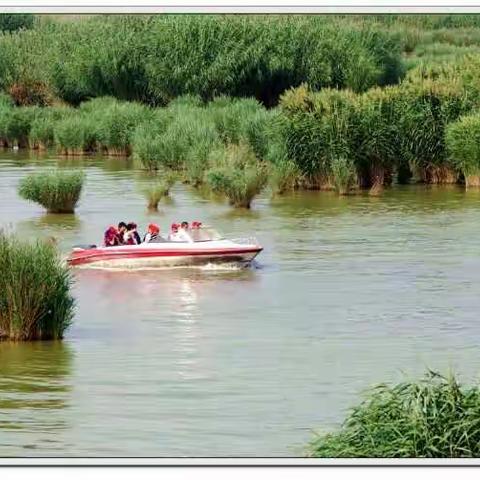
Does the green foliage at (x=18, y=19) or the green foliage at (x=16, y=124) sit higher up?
the green foliage at (x=18, y=19)

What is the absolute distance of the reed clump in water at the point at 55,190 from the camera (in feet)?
97.3

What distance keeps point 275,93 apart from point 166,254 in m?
14.1

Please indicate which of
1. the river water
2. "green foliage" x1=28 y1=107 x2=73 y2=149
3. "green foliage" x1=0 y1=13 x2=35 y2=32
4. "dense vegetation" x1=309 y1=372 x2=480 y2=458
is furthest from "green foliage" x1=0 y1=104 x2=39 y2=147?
"dense vegetation" x1=309 y1=372 x2=480 y2=458

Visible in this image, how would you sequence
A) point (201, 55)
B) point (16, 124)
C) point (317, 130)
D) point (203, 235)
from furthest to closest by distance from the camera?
point (16, 124) → point (317, 130) → point (201, 55) → point (203, 235)

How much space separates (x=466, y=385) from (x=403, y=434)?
3.54 meters

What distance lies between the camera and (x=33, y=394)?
47.3 ft

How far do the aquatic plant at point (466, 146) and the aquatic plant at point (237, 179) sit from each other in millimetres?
3564

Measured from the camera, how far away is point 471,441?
413 inches

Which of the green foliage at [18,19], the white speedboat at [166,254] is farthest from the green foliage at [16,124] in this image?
the white speedboat at [166,254]

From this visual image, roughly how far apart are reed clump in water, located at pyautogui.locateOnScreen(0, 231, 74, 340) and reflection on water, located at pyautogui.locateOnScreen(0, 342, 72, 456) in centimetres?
14

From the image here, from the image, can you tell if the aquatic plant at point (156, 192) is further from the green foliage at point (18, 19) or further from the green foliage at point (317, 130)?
the green foliage at point (18, 19)

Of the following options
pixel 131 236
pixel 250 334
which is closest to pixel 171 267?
pixel 131 236

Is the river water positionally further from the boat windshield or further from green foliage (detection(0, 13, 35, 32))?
green foliage (detection(0, 13, 35, 32))

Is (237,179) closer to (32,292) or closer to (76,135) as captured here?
(76,135)
